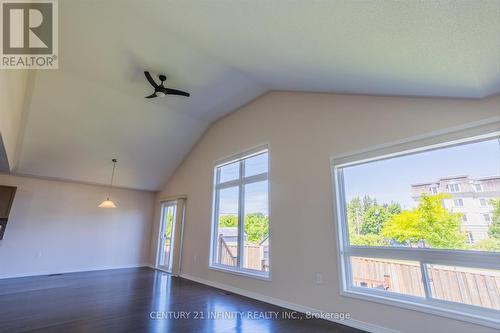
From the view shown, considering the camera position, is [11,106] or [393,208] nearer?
[393,208]

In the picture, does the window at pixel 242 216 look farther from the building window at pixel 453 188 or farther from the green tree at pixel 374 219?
the building window at pixel 453 188

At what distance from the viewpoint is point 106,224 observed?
738 centimetres

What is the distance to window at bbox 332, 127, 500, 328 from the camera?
2.45 metres

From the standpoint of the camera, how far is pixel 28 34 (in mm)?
3363

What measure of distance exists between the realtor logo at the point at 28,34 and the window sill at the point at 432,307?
17.2 ft

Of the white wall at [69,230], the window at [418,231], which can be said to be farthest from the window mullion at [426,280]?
the white wall at [69,230]

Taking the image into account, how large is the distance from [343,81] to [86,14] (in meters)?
3.61

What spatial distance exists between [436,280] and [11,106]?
6.44 meters

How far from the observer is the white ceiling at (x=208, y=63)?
186cm

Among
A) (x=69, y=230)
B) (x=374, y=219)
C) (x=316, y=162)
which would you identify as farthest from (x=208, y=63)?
(x=69, y=230)

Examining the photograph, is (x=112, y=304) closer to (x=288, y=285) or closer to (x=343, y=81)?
(x=288, y=285)

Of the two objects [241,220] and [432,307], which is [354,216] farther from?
[241,220]

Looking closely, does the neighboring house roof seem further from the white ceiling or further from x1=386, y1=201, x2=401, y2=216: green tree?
x1=386, y1=201, x2=401, y2=216: green tree

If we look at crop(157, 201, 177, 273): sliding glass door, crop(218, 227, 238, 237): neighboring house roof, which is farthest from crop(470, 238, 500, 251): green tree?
crop(157, 201, 177, 273): sliding glass door
